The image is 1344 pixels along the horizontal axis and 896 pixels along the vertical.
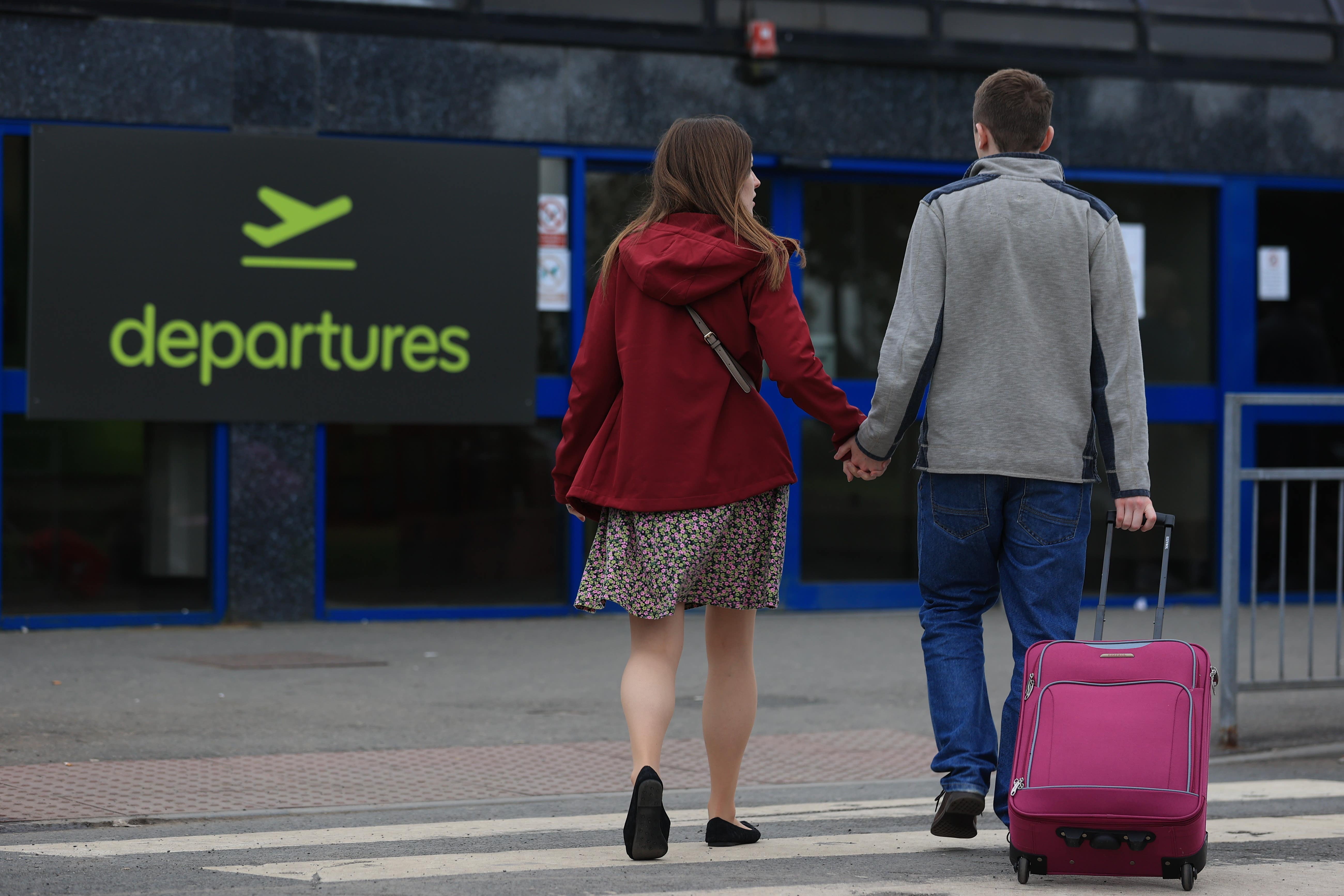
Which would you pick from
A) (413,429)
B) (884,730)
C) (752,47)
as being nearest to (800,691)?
(884,730)

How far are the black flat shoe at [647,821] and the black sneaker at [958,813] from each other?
0.66 m

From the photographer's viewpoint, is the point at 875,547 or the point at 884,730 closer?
the point at 884,730

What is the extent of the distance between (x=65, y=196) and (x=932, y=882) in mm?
7371

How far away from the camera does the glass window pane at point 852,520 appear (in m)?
11.1

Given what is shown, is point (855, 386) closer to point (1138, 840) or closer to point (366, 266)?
point (366, 266)

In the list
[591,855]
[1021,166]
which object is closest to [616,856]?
[591,855]

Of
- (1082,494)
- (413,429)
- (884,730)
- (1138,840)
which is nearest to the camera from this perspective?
(1138,840)

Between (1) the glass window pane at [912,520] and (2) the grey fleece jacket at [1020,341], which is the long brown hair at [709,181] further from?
(1) the glass window pane at [912,520]

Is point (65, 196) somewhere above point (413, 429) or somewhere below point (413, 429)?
above

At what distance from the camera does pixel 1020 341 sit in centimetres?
412

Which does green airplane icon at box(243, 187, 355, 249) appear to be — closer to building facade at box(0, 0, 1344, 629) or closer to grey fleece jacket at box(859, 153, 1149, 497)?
building facade at box(0, 0, 1344, 629)

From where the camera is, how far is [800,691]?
7.73 m

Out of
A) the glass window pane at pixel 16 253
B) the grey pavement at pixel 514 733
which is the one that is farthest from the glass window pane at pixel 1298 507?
the glass window pane at pixel 16 253

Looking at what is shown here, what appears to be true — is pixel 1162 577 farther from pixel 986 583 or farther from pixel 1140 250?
pixel 1140 250
